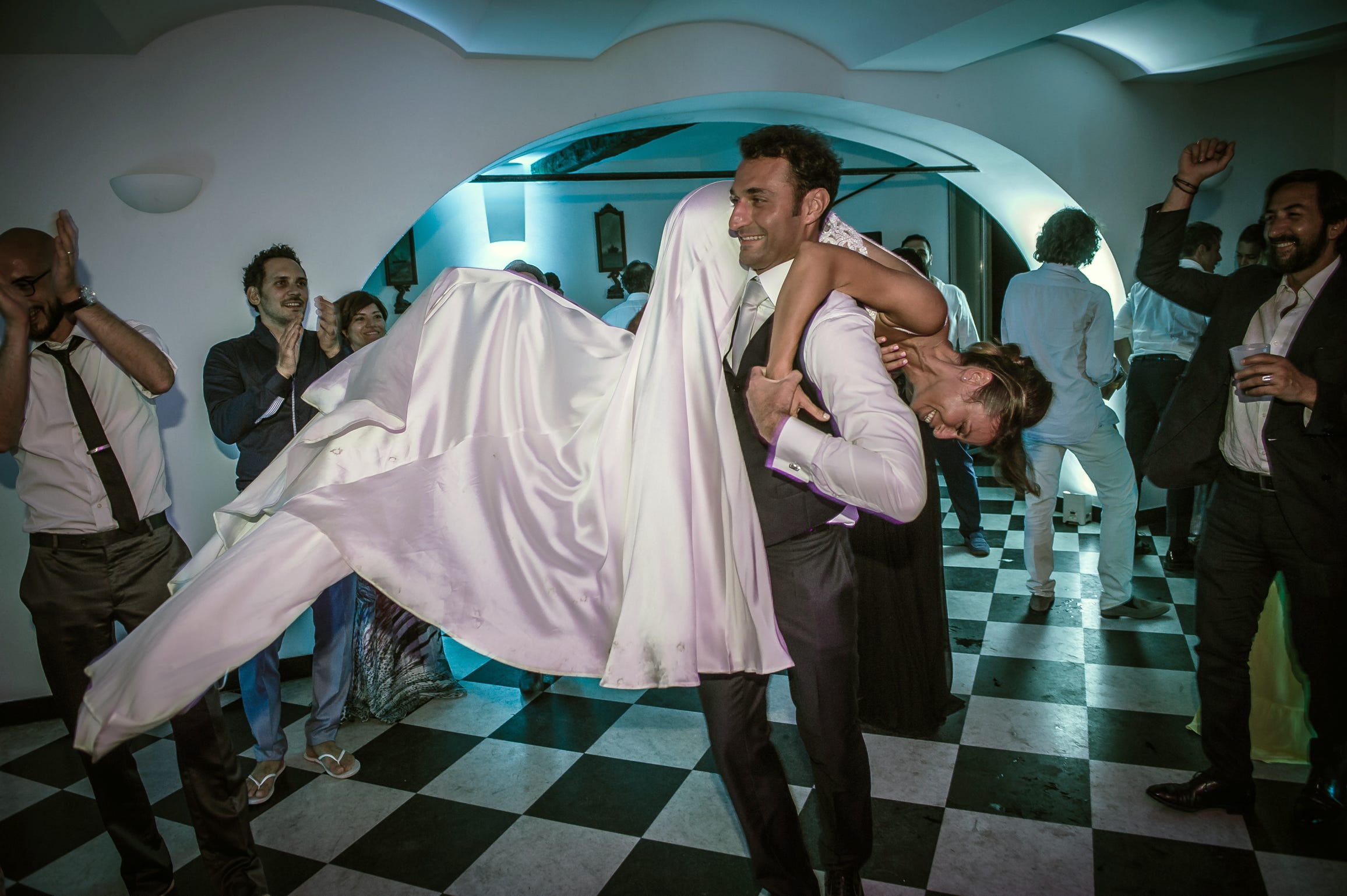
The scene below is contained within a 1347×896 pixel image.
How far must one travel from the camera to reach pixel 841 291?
180 centimetres

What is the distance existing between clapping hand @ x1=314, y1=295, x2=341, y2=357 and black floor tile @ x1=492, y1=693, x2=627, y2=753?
159 cm

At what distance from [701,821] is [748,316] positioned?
1.58 m

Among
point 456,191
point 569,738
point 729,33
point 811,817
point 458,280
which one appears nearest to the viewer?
point 458,280

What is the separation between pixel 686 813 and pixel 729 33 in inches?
151

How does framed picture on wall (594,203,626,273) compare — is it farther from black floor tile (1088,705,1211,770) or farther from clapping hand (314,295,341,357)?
black floor tile (1088,705,1211,770)

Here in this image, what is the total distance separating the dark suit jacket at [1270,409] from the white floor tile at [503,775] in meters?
2.20

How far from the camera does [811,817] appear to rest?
2.54m

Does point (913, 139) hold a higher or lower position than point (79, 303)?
higher

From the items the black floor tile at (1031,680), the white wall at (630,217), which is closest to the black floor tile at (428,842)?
the black floor tile at (1031,680)

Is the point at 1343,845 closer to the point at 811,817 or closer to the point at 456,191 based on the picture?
the point at 811,817

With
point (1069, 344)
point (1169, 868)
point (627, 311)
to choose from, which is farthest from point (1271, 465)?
point (627, 311)

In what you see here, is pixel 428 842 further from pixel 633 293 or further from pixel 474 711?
pixel 633 293

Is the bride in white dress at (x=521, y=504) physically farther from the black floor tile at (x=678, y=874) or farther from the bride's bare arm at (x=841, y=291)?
the black floor tile at (x=678, y=874)

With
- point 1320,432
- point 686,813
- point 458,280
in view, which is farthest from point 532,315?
point 1320,432
